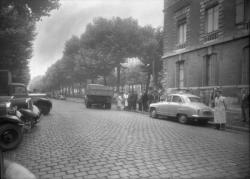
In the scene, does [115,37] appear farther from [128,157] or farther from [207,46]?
[128,157]

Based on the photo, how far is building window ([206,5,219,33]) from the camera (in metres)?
15.7

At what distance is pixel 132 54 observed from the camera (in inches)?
1241

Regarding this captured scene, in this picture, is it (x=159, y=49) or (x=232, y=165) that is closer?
(x=232, y=165)

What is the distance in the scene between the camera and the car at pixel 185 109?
10.9 metres

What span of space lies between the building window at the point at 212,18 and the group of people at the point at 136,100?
6.76 metres

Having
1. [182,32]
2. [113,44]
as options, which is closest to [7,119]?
[182,32]

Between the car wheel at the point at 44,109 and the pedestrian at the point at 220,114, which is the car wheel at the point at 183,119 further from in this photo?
the car wheel at the point at 44,109

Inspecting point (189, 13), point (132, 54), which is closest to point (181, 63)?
point (189, 13)

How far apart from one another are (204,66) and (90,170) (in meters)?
14.8

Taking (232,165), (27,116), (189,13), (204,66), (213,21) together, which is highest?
(189,13)

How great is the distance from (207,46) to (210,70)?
71.2 inches

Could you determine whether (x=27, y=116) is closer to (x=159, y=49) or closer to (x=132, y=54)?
(x=132, y=54)

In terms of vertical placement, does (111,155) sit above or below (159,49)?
below

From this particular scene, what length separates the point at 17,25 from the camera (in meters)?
16.8
